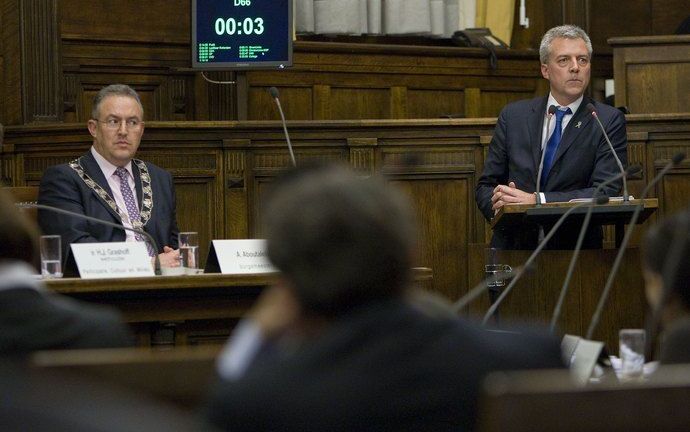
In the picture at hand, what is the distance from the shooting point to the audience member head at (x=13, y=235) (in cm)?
Answer: 234

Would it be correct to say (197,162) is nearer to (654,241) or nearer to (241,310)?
(241,310)

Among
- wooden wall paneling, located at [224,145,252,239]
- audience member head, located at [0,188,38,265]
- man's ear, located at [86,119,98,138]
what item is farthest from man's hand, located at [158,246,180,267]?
audience member head, located at [0,188,38,265]

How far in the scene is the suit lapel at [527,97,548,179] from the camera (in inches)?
243

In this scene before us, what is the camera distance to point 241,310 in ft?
15.5

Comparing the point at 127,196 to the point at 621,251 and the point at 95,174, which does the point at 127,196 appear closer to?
the point at 95,174

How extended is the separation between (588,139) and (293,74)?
299cm

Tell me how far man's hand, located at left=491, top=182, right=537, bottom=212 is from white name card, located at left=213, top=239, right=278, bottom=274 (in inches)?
54.3

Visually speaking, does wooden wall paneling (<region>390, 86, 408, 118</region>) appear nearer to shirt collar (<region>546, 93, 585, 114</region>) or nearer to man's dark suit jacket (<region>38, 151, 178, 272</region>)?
shirt collar (<region>546, 93, 585, 114</region>)

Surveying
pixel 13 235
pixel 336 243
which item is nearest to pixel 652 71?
pixel 13 235

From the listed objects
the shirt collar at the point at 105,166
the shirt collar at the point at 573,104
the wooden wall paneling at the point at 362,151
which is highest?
the shirt collar at the point at 573,104

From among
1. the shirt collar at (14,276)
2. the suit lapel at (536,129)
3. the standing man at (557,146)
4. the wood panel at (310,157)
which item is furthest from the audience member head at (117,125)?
the shirt collar at (14,276)

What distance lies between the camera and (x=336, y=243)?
5.70ft

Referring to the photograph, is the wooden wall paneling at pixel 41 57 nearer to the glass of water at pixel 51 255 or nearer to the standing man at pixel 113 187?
the standing man at pixel 113 187

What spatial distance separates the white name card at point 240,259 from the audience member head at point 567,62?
2.12 metres
